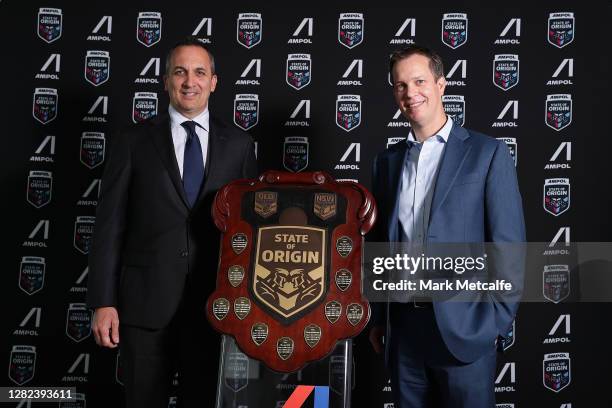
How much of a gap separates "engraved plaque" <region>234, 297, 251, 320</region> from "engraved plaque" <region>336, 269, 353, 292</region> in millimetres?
291

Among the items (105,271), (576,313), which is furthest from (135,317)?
(576,313)

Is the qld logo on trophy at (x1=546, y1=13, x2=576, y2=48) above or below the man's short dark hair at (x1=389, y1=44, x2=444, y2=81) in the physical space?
above

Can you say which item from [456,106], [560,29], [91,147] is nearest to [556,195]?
[456,106]

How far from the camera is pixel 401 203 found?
1.90 m

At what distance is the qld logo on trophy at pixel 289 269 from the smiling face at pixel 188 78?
0.53 meters

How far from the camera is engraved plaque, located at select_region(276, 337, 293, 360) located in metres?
1.78

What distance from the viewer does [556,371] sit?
2.80m

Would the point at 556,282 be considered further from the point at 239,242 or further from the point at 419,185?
the point at 239,242

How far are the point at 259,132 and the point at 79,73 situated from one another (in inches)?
36.7

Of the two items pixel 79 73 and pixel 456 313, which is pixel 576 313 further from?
pixel 79 73

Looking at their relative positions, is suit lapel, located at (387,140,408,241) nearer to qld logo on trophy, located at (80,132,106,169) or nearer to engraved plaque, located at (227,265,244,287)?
engraved plaque, located at (227,265,244,287)

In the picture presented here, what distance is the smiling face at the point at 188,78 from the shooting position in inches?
79.8

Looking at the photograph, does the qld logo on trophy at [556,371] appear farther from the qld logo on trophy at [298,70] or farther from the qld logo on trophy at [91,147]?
the qld logo on trophy at [91,147]

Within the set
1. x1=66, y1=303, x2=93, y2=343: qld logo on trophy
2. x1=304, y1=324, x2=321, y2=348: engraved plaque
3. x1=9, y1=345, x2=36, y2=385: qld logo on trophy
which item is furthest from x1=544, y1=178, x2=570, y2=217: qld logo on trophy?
x1=9, y1=345, x2=36, y2=385: qld logo on trophy
